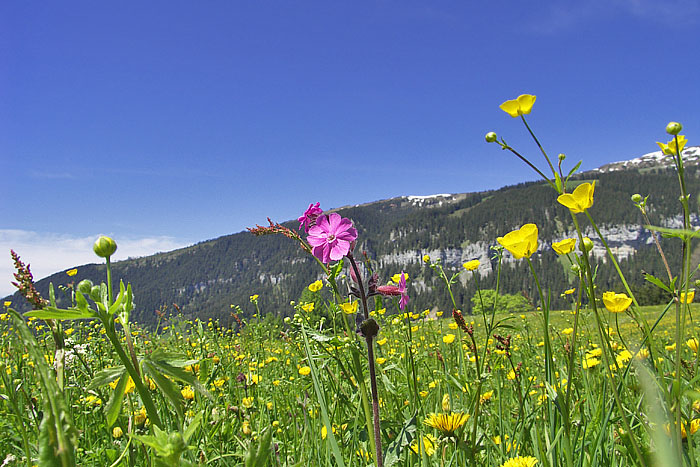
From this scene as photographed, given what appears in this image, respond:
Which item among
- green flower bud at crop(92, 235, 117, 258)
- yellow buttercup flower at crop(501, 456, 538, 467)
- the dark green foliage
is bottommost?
the dark green foliage

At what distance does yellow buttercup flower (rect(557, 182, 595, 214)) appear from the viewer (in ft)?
3.11

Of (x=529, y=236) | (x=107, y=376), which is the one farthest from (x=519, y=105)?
(x=107, y=376)

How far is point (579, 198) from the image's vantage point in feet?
3.19

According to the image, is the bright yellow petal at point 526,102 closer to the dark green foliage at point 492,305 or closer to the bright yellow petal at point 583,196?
the bright yellow petal at point 583,196

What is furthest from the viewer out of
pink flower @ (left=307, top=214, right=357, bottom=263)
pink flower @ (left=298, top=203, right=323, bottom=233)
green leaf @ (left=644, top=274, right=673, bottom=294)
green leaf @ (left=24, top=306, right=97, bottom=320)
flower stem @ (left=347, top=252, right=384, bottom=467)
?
pink flower @ (left=298, top=203, right=323, bottom=233)

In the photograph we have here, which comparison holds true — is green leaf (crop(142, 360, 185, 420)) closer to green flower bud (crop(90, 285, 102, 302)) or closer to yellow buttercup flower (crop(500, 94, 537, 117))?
green flower bud (crop(90, 285, 102, 302))

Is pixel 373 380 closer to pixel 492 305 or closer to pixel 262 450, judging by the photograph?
pixel 262 450

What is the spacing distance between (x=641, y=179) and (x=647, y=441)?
194m

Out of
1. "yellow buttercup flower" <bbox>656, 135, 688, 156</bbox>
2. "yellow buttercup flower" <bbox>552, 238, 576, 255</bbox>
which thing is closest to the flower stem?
"yellow buttercup flower" <bbox>552, 238, 576, 255</bbox>

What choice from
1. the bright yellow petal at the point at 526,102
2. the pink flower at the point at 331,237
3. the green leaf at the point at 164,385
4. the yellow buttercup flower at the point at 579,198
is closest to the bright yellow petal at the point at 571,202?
the yellow buttercup flower at the point at 579,198

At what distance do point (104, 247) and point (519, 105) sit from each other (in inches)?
45.9

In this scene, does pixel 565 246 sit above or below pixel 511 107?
below

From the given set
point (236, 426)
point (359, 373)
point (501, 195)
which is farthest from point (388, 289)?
point (501, 195)

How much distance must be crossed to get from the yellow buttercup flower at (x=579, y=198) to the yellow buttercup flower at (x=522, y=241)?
91mm
